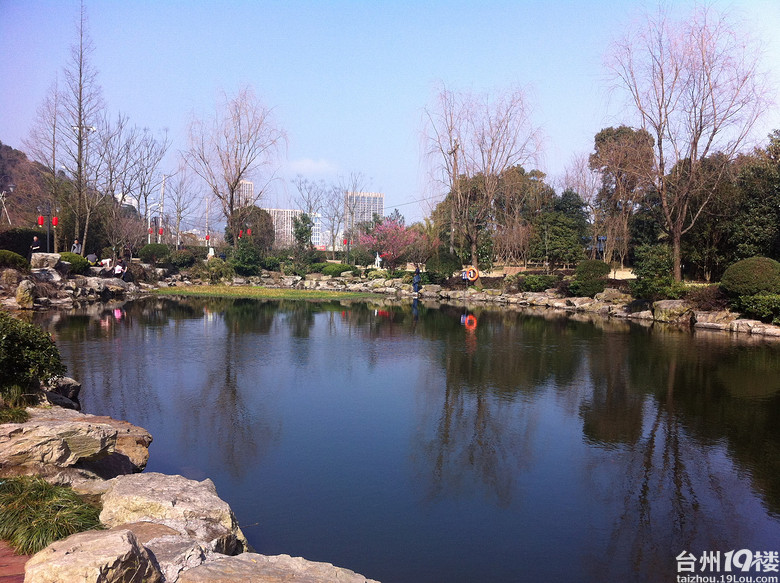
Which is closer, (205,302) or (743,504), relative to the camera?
(743,504)

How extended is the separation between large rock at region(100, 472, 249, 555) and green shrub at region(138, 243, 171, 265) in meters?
28.8

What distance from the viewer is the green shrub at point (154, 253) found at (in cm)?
3003

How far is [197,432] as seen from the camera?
5805 mm

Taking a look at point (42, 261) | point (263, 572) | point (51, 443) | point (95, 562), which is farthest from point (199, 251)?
point (95, 562)

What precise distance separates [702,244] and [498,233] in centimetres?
1482

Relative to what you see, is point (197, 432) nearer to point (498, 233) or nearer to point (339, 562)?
point (339, 562)

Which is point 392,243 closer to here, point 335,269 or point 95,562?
point 335,269

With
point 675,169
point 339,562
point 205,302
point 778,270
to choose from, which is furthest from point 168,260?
point 339,562

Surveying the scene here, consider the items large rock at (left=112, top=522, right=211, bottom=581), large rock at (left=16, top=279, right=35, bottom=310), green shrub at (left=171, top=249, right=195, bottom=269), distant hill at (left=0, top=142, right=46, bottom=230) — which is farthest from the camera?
distant hill at (left=0, top=142, right=46, bottom=230)

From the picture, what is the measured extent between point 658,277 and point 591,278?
11.6 ft

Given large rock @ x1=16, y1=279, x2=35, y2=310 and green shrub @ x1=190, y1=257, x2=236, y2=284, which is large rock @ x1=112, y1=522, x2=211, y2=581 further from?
green shrub @ x1=190, y1=257, x2=236, y2=284

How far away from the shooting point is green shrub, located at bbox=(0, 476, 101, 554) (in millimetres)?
3086

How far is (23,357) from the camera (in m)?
5.37

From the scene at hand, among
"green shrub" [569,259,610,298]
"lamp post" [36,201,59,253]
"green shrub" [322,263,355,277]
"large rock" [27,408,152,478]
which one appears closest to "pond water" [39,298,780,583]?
"large rock" [27,408,152,478]
